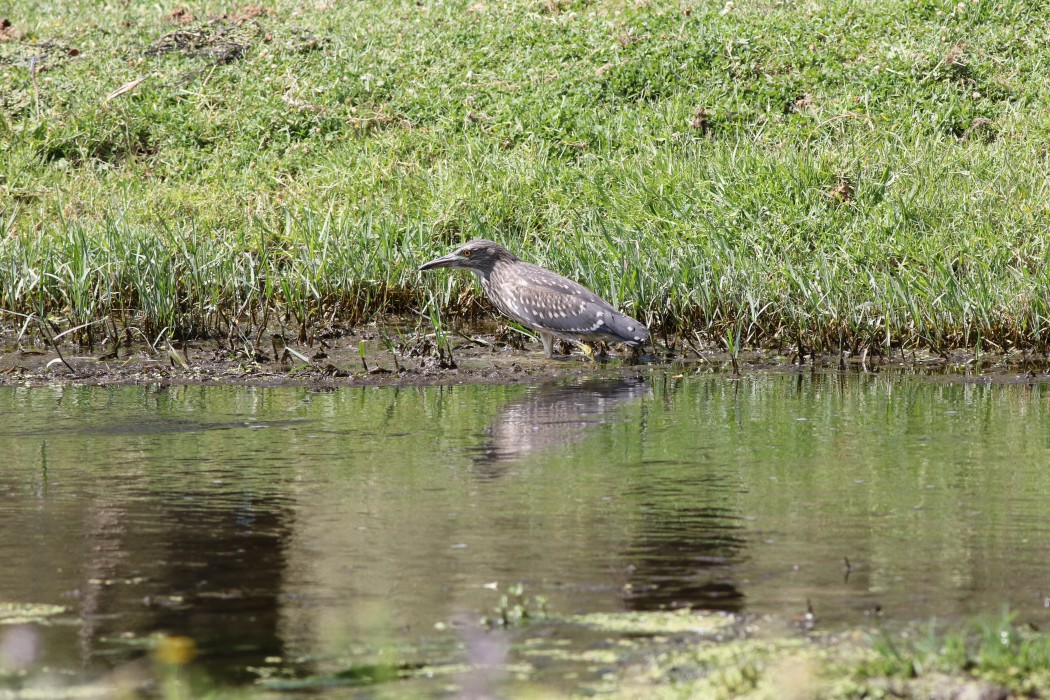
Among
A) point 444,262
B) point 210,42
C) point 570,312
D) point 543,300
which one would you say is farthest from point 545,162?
point 210,42

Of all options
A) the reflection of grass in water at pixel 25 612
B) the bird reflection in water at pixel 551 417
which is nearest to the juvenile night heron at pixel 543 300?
the bird reflection in water at pixel 551 417

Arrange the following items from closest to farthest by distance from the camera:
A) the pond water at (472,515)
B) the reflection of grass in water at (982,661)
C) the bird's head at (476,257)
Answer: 1. the reflection of grass in water at (982,661)
2. the pond water at (472,515)
3. the bird's head at (476,257)

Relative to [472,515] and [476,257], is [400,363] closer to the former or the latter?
[476,257]

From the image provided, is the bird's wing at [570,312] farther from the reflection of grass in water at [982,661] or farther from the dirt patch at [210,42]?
the dirt patch at [210,42]

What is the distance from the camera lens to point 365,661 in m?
3.68

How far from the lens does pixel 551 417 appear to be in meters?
7.75

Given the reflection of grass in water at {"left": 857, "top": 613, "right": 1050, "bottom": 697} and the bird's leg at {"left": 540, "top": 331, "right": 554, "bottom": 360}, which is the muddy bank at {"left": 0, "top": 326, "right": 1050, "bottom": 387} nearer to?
the bird's leg at {"left": 540, "top": 331, "right": 554, "bottom": 360}

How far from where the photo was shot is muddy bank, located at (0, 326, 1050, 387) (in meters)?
9.27

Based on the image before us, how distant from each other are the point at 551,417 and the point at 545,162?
605cm

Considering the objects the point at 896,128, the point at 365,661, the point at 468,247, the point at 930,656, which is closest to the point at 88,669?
the point at 365,661

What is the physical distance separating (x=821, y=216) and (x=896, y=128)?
105 inches

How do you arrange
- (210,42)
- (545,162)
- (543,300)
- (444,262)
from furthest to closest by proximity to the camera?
(210,42) < (545,162) < (444,262) < (543,300)

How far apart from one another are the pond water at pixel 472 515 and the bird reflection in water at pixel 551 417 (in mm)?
35

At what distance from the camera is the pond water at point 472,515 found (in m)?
4.05
